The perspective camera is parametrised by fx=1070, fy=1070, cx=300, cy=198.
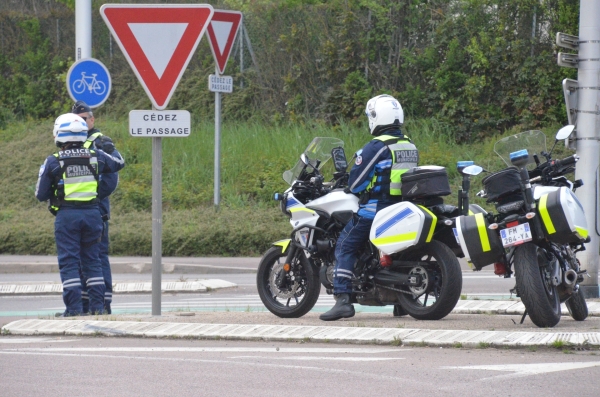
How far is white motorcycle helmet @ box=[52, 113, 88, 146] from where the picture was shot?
10.1m

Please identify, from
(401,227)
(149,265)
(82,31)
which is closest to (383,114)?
(401,227)

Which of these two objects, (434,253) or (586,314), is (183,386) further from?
(586,314)

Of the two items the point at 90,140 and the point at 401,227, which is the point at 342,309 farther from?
the point at 90,140

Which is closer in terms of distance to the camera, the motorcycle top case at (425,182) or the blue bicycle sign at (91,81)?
the motorcycle top case at (425,182)

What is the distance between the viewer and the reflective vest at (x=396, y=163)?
8781mm

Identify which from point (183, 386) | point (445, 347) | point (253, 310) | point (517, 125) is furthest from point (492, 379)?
point (517, 125)

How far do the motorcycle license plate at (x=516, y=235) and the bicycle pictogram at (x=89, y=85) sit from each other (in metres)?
8.33

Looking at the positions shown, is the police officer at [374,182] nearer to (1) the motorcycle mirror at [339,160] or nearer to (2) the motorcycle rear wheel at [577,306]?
(1) the motorcycle mirror at [339,160]

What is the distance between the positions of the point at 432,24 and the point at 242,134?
445 cm

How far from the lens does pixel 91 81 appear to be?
14.9 m

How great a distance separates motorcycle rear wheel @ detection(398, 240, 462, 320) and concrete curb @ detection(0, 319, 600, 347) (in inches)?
31.9

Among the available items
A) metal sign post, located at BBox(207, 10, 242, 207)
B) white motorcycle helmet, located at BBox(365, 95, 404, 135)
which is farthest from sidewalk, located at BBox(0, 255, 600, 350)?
metal sign post, located at BBox(207, 10, 242, 207)

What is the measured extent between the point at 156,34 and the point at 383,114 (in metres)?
1.99

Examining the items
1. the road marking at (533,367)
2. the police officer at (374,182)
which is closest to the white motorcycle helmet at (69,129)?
the police officer at (374,182)
